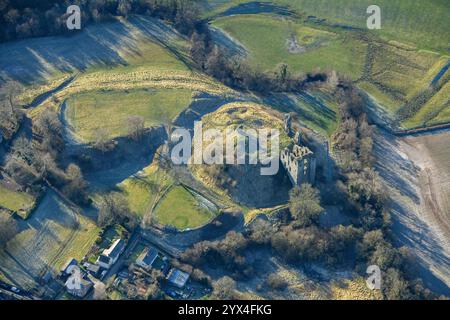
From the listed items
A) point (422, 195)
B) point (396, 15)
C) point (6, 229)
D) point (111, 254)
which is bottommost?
point (422, 195)

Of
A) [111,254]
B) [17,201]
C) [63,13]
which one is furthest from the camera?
[63,13]

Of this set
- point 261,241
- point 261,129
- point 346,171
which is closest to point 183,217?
point 261,241

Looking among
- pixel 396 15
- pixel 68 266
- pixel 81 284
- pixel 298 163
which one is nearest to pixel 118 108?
pixel 68 266

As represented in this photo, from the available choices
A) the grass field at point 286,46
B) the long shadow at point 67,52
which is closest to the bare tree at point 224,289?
the long shadow at point 67,52

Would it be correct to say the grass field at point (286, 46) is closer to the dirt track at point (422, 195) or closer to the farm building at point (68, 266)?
the dirt track at point (422, 195)

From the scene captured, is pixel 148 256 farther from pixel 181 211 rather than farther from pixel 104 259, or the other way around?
pixel 181 211

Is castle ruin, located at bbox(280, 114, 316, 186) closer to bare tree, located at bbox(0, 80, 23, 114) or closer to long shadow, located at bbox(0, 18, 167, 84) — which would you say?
long shadow, located at bbox(0, 18, 167, 84)
